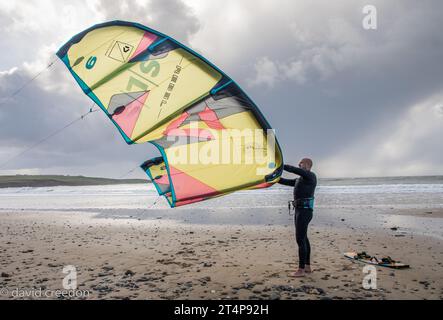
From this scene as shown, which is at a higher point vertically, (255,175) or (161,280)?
(255,175)

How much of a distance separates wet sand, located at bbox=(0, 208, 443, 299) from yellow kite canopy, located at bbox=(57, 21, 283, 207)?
178 centimetres

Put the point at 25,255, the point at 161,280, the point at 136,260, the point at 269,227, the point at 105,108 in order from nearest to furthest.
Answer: the point at 105,108
the point at 161,280
the point at 136,260
the point at 25,255
the point at 269,227

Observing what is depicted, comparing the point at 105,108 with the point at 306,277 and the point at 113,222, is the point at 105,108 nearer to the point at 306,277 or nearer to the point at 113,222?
the point at 306,277

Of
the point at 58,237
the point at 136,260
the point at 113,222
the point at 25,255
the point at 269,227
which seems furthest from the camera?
the point at 113,222

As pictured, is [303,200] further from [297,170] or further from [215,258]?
[215,258]

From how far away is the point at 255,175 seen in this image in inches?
161

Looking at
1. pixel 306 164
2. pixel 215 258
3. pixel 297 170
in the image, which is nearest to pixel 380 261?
pixel 306 164

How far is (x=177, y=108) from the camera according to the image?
426 cm

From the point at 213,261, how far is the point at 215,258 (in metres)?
0.26

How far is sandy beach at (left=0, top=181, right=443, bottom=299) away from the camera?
484 cm

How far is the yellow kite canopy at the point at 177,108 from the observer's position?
13.4 feet

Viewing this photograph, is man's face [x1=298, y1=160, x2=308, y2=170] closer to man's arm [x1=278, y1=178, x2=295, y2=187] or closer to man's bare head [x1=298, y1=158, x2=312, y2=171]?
man's bare head [x1=298, y1=158, x2=312, y2=171]

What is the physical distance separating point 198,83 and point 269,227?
7547 millimetres
